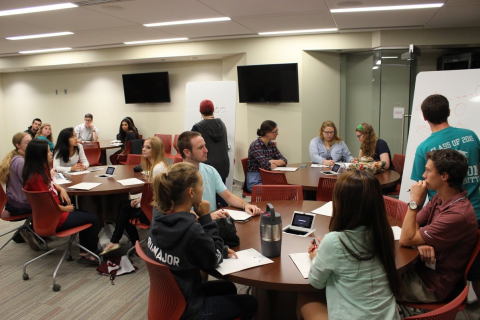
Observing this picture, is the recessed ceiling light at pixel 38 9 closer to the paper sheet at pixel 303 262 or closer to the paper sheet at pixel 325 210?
the paper sheet at pixel 325 210

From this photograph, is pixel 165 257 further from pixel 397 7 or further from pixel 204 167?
pixel 397 7

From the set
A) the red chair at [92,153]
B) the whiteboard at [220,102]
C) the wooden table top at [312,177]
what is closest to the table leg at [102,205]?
the whiteboard at [220,102]

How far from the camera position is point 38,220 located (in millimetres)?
3580

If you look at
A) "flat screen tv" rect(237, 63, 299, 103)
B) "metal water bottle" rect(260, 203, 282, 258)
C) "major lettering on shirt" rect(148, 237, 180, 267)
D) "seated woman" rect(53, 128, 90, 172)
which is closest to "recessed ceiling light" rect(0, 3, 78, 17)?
"seated woman" rect(53, 128, 90, 172)

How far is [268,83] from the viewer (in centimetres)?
696

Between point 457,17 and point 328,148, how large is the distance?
269 cm

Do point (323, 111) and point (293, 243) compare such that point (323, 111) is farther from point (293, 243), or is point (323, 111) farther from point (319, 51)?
point (293, 243)

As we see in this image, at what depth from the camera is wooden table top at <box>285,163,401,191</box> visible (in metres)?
3.88

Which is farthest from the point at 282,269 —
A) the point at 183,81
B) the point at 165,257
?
the point at 183,81

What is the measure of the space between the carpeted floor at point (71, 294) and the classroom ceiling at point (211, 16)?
2.87 meters

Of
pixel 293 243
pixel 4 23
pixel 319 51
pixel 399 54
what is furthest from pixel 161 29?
pixel 293 243

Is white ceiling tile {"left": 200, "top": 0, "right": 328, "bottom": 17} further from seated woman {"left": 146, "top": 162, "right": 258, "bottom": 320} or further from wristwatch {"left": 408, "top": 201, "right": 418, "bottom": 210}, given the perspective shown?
wristwatch {"left": 408, "top": 201, "right": 418, "bottom": 210}

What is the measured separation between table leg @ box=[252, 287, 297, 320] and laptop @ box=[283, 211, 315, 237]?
0.38 metres

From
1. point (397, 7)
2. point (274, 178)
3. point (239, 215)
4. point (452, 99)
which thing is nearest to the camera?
point (239, 215)
